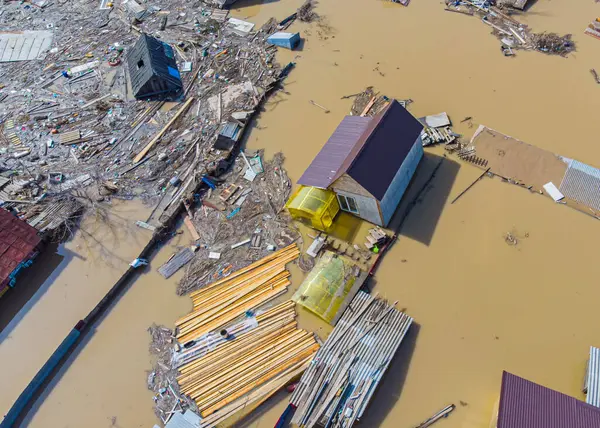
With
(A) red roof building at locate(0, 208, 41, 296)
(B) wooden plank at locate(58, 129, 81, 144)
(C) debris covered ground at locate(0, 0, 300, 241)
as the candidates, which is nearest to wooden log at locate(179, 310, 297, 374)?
(C) debris covered ground at locate(0, 0, 300, 241)

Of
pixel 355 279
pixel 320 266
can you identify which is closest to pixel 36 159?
pixel 320 266

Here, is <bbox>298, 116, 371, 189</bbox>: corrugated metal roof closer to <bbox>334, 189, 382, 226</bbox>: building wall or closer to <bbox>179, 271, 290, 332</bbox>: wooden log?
<bbox>334, 189, 382, 226</bbox>: building wall

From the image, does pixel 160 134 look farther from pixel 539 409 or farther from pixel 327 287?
pixel 539 409

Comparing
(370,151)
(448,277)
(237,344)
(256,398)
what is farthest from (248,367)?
(370,151)

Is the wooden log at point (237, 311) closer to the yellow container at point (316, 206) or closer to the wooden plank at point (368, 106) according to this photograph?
the yellow container at point (316, 206)

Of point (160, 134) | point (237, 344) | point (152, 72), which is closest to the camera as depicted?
point (237, 344)

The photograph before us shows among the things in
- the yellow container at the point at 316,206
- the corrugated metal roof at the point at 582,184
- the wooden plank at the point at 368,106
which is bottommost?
the yellow container at the point at 316,206

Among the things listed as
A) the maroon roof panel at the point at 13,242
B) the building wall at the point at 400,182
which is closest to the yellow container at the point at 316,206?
the building wall at the point at 400,182
